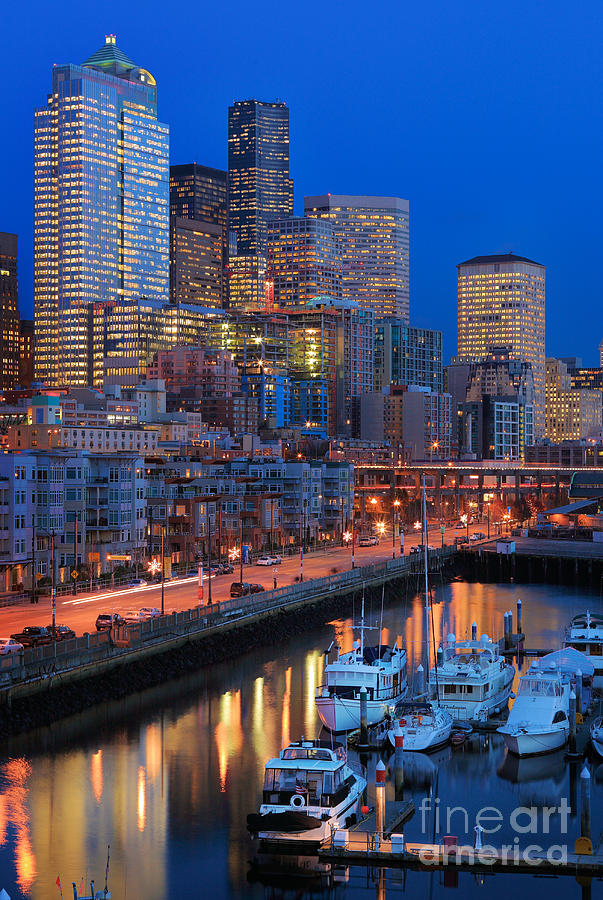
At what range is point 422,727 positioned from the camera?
178 ft

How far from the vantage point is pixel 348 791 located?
44.6 m

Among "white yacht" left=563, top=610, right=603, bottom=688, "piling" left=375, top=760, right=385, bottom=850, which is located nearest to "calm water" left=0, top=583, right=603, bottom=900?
"piling" left=375, top=760, right=385, bottom=850

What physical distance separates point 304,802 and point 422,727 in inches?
482

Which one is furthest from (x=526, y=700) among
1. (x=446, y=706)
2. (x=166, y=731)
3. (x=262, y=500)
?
(x=262, y=500)

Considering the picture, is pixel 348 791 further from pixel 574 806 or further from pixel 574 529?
pixel 574 529

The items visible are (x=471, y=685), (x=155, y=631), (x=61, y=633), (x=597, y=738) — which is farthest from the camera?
(x=155, y=631)

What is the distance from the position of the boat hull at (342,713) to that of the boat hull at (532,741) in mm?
6705

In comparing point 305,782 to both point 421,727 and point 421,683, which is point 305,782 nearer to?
point 421,727

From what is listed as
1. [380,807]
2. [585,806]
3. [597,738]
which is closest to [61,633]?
[380,807]

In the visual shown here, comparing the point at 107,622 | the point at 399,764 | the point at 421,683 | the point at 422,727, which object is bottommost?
the point at 399,764

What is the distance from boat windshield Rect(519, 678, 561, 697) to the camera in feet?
185

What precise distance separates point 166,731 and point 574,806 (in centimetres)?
1881

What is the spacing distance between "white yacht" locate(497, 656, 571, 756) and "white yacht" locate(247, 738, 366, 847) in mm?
11225

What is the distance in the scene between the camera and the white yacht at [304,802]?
42438 mm
